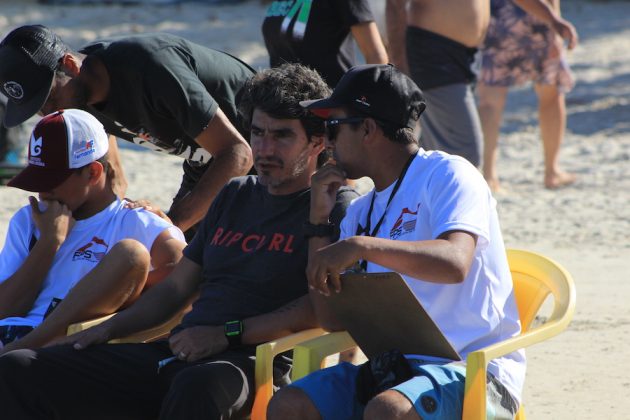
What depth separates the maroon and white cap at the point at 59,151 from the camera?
163 inches

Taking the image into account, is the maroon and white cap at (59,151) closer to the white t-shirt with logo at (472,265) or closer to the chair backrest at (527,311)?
the white t-shirt with logo at (472,265)

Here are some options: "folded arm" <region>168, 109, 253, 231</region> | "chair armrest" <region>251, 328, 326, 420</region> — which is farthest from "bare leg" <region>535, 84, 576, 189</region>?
"chair armrest" <region>251, 328, 326, 420</region>

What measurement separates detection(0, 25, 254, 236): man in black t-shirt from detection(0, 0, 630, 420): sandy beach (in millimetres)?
1617

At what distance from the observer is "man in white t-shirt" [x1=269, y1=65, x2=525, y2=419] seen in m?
3.15

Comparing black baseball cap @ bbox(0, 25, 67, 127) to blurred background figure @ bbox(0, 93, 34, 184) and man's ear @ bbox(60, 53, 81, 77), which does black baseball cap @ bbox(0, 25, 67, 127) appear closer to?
man's ear @ bbox(60, 53, 81, 77)

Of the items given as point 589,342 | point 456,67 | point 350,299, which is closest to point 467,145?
point 456,67

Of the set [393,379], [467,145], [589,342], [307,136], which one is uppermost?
[307,136]

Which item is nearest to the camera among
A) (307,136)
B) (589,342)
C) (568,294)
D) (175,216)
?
(568,294)

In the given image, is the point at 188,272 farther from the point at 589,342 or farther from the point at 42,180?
the point at 589,342

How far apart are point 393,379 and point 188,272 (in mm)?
1056

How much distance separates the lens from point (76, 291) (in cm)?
397

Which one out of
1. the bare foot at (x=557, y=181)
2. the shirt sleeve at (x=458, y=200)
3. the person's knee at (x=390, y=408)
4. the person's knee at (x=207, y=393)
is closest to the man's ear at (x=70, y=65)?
the person's knee at (x=207, y=393)

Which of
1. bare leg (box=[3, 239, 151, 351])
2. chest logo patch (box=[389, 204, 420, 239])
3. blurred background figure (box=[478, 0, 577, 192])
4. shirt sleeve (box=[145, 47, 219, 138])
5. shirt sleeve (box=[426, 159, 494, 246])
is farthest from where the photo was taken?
blurred background figure (box=[478, 0, 577, 192])

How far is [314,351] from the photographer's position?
11.6 feet
